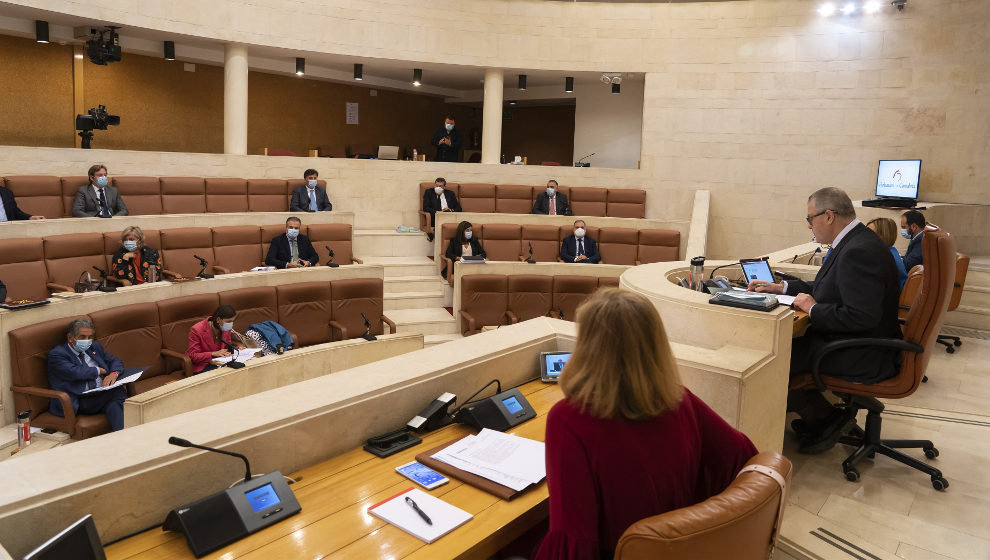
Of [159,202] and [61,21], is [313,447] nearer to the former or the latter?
[159,202]

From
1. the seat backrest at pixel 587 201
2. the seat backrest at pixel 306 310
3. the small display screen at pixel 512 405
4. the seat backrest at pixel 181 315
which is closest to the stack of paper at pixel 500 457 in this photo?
the small display screen at pixel 512 405

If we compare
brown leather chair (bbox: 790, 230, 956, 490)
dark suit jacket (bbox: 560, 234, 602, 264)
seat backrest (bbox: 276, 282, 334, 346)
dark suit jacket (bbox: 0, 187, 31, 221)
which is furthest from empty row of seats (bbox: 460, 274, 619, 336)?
dark suit jacket (bbox: 0, 187, 31, 221)

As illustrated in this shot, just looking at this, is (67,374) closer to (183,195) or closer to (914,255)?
(183,195)

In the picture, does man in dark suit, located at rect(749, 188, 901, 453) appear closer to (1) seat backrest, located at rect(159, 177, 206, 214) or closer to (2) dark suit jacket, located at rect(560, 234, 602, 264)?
(2) dark suit jacket, located at rect(560, 234, 602, 264)

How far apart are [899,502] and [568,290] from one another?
4408 millimetres

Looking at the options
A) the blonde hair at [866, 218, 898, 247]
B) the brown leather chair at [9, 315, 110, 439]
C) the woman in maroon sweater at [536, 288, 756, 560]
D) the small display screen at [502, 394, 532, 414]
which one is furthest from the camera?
the brown leather chair at [9, 315, 110, 439]

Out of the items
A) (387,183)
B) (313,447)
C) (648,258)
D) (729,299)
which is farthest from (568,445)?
(387,183)

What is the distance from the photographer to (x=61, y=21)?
854 centimetres

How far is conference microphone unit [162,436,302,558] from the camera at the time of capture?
1600 mm

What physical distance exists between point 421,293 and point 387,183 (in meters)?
2.66

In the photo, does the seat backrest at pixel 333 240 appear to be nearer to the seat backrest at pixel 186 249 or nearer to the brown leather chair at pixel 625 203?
the seat backrest at pixel 186 249

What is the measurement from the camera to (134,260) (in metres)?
6.30

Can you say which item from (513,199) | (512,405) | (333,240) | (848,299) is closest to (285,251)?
(333,240)

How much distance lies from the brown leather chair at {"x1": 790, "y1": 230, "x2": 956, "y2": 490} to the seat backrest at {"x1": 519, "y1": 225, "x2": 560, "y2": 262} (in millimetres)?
5355
